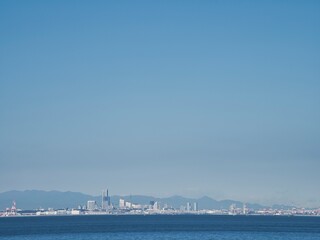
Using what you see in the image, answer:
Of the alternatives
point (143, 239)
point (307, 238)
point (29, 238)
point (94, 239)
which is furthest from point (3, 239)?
point (307, 238)

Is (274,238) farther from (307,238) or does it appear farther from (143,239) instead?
(143,239)

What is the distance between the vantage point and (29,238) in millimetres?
105500

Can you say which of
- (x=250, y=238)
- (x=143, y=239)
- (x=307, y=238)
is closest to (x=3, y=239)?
(x=143, y=239)

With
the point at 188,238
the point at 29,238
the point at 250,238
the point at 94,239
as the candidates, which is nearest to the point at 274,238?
the point at 250,238

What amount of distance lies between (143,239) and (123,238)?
4.63 m

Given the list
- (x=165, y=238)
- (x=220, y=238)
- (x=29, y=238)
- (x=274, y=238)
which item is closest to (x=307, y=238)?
(x=274, y=238)

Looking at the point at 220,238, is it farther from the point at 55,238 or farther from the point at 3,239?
the point at 3,239

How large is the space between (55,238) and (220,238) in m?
24.3

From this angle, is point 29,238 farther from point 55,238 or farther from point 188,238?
point 188,238

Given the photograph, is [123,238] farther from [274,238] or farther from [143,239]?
[274,238]

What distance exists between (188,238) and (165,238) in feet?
11.6

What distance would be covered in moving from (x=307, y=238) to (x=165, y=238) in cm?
2185

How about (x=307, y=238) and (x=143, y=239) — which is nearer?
(x=143, y=239)

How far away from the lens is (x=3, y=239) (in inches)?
4013
